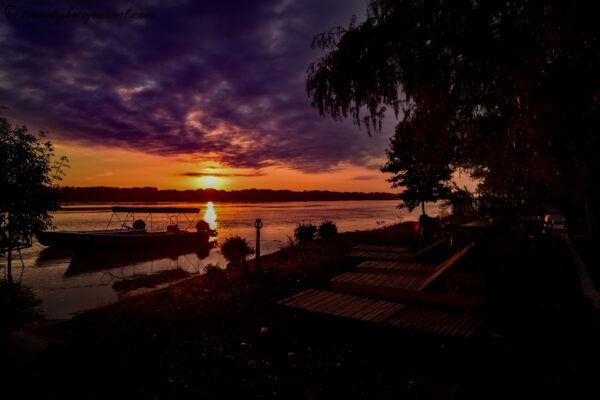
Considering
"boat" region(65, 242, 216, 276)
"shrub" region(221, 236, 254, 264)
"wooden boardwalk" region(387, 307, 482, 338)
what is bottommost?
"boat" region(65, 242, 216, 276)

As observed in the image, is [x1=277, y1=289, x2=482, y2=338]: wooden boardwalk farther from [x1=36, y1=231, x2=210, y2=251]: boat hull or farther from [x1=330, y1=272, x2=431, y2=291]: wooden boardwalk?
[x1=36, y1=231, x2=210, y2=251]: boat hull

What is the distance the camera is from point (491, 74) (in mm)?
5062

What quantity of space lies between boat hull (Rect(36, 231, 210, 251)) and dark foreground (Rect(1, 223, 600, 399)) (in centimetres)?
1853

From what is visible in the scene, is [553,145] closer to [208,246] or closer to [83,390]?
[83,390]

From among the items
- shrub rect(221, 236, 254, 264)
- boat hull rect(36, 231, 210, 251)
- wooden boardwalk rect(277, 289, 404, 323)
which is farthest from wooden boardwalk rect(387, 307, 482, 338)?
boat hull rect(36, 231, 210, 251)

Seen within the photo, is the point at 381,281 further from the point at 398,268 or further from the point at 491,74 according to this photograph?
the point at 491,74

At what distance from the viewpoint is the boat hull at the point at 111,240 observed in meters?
22.7

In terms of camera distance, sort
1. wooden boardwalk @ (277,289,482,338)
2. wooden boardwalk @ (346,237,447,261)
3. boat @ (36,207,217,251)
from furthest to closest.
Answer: boat @ (36,207,217,251) < wooden boardwalk @ (346,237,447,261) < wooden boardwalk @ (277,289,482,338)

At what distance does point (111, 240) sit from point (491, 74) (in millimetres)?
26613

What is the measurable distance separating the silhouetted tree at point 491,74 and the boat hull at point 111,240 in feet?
75.4

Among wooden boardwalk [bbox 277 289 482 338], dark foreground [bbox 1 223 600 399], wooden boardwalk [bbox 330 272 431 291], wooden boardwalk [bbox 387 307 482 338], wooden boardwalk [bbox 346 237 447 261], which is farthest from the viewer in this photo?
wooden boardwalk [bbox 346 237 447 261]

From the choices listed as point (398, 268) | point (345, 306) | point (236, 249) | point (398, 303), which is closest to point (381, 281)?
point (398, 303)

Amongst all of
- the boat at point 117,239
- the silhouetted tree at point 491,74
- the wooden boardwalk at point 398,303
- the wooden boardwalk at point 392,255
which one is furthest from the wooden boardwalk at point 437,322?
the boat at point 117,239

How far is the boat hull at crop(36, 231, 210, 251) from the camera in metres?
22.7
